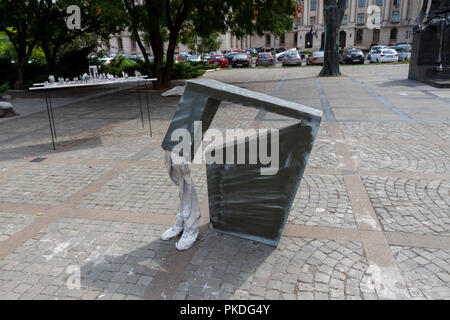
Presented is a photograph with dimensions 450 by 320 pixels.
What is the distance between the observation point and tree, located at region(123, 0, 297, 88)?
15297mm

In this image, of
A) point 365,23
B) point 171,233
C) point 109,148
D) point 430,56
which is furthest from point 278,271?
point 365,23

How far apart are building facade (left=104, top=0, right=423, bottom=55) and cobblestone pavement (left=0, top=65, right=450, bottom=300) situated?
6117 centimetres

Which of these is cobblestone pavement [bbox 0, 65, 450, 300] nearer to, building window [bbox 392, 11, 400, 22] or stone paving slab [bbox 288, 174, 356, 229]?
stone paving slab [bbox 288, 174, 356, 229]

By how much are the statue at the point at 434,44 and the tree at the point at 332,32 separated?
4684 millimetres

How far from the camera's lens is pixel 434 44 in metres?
16.8

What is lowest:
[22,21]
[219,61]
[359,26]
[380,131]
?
[380,131]

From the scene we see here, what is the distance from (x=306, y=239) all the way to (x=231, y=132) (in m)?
5.28

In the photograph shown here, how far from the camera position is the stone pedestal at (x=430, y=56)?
53.6ft

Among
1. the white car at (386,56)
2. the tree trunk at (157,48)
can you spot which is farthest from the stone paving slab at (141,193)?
the white car at (386,56)

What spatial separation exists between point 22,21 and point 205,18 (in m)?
9.72

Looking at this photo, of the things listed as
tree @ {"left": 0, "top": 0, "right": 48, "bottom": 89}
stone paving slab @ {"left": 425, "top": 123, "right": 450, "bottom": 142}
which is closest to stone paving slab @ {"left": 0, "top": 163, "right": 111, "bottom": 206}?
stone paving slab @ {"left": 425, "top": 123, "right": 450, "bottom": 142}

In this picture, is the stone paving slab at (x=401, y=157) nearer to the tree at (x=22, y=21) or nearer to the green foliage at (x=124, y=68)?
the tree at (x=22, y=21)

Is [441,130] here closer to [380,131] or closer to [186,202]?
[380,131]

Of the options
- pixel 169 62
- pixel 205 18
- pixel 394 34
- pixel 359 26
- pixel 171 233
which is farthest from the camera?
pixel 359 26
